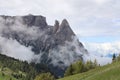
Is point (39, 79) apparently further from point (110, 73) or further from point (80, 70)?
point (110, 73)

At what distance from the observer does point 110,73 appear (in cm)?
6569

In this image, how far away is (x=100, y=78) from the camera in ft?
214

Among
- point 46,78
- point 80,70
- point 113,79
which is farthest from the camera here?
point 80,70

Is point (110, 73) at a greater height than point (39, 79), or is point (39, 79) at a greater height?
point (110, 73)

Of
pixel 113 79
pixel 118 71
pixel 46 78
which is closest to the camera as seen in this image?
pixel 113 79

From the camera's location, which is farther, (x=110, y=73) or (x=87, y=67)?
(x=87, y=67)

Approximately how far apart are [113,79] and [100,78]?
5.20m

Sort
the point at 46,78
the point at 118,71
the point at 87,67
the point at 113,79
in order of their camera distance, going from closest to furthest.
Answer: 1. the point at 113,79
2. the point at 118,71
3. the point at 46,78
4. the point at 87,67

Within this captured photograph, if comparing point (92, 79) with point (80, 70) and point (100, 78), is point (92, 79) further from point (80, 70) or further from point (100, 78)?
point (80, 70)

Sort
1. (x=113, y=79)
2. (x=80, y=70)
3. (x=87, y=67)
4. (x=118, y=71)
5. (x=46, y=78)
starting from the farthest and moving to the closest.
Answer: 1. (x=87, y=67)
2. (x=80, y=70)
3. (x=46, y=78)
4. (x=118, y=71)
5. (x=113, y=79)

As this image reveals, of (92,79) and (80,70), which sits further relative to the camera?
(80,70)

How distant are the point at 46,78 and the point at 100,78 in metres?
81.2

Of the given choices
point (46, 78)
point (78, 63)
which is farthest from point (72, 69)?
point (46, 78)

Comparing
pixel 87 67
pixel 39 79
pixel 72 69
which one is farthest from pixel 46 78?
pixel 87 67
